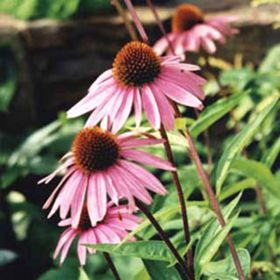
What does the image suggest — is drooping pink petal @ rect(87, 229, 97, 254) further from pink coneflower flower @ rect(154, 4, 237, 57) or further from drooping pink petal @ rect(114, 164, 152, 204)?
pink coneflower flower @ rect(154, 4, 237, 57)

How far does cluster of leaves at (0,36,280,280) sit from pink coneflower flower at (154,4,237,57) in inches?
3.7

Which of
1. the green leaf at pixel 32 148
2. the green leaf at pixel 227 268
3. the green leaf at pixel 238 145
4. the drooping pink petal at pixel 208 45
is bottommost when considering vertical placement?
the green leaf at pixel 32 148

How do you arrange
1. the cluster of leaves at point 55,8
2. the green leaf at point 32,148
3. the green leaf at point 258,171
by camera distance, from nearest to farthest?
1. the green leaf at point 258,171
2. the green leaf at point 32,148
3. the cluster of leaves at point 55,8

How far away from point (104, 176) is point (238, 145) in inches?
7.5

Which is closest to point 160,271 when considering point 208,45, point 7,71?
point 208,45

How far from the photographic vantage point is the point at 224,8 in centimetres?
293

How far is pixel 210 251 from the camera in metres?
1.01

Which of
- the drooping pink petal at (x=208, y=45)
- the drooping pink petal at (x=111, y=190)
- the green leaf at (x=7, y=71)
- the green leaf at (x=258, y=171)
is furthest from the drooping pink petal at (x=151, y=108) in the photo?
the green leaf at (x=7, y=71)

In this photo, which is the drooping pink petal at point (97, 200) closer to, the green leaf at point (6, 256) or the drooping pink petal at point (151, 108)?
the drooping pink petal at point (151, 108)

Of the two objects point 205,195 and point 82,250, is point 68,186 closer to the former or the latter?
point 82,250

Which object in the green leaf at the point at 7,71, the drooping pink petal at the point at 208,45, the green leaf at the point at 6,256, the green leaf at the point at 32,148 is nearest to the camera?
the drooping pink petal at the point at 208,45

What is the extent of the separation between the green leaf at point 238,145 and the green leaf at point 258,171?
0.71 ft

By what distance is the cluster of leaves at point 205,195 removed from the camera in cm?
106

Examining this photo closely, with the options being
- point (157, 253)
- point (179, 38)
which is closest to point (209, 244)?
point (157, 253)
